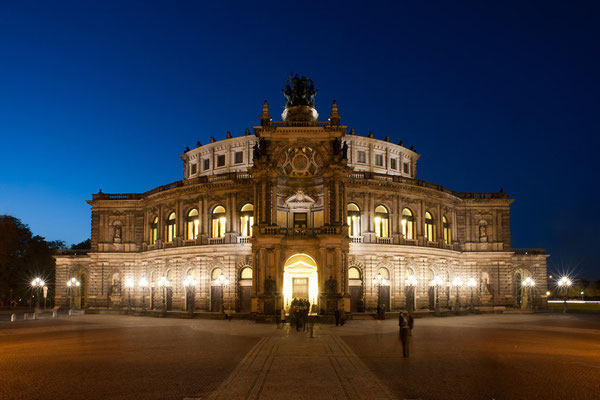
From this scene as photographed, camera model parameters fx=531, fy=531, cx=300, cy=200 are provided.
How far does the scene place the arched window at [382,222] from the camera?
57.4 meters

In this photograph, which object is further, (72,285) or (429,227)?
(72,285)

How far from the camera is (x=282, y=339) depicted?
3172cm

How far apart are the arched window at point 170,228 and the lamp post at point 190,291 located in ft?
Result: 21.9

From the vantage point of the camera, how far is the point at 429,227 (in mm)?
62094

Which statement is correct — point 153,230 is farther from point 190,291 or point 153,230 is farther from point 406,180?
point 406,180

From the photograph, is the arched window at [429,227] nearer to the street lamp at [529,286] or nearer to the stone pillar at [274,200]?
the street lamp at [529,286]

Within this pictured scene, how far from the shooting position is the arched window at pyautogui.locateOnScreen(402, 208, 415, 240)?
195 ft

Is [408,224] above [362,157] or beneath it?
beneath

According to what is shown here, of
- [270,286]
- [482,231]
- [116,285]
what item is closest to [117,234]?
[116,285]

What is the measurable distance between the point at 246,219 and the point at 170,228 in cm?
1154

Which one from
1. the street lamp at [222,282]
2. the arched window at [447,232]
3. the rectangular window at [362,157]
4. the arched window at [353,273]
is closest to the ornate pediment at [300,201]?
the arched window at [353,273]

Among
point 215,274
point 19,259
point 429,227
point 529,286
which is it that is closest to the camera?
point 215,274

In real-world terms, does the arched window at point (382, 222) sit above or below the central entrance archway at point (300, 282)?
above

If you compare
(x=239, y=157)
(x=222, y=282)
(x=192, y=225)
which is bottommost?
(x=222, y=282)
